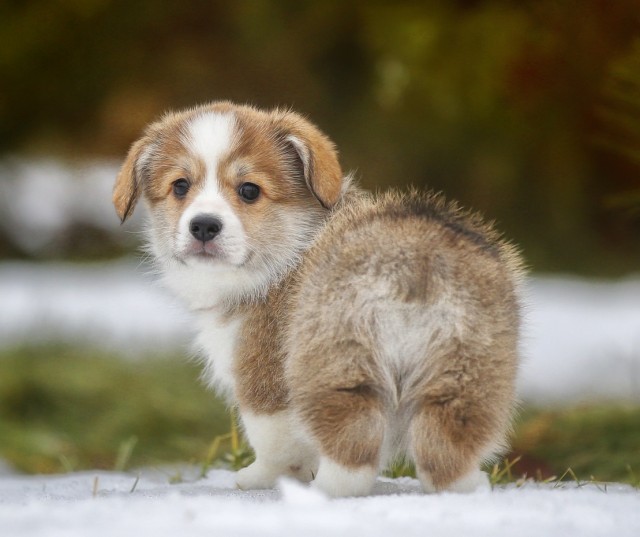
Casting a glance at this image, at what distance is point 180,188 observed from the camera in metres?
3.28

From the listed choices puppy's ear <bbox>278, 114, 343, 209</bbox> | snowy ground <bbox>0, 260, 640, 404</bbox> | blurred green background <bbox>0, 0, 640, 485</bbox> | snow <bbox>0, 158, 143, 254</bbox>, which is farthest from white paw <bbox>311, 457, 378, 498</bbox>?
snow <bbox>0, 158, 143, 254</bbox>

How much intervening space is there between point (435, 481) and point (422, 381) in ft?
0.85

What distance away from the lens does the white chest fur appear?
3.14 m

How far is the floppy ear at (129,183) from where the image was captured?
3.42 metres

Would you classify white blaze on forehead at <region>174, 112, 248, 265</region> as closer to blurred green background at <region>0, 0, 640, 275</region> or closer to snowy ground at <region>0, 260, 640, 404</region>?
snowy ground at <region>0, 260, 640, 404</region>

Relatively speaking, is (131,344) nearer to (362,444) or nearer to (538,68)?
(538,68)

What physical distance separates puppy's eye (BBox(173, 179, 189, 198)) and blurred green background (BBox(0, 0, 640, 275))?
14.9 feet

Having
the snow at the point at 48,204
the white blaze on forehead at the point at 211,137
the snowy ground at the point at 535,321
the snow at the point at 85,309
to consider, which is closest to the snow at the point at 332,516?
the white blaze on forehead at the point at 211,137

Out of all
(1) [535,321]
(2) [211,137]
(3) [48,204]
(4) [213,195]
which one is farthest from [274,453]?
(3) [48,204]

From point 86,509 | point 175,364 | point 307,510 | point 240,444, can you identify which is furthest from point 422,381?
point 175,364

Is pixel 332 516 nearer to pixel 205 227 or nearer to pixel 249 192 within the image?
pixel 205 227

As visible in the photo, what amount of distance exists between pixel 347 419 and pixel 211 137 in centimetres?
110

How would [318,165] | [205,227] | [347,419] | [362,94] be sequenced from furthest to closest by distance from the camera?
[362,94], [318,165], [205,227], [347,419]

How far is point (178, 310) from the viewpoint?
11.5ft
